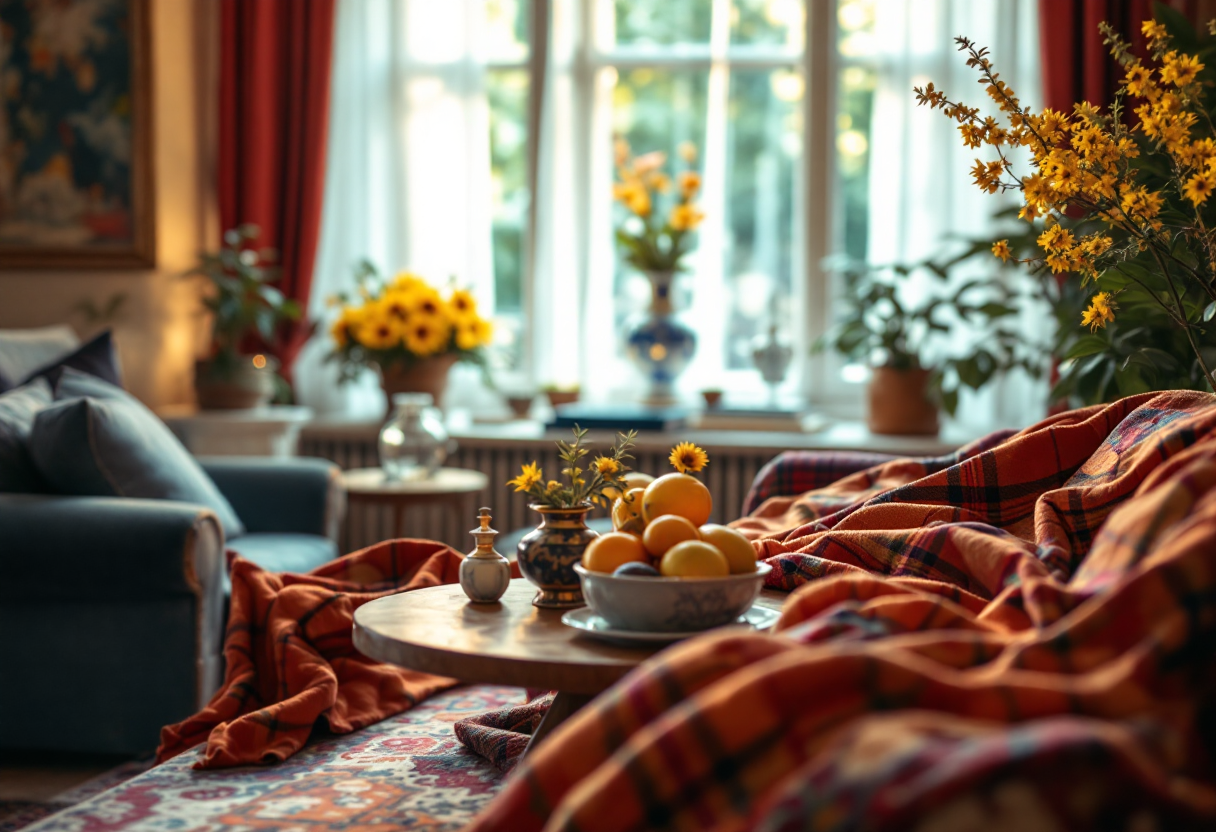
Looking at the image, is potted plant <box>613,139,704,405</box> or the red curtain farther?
the red curtain

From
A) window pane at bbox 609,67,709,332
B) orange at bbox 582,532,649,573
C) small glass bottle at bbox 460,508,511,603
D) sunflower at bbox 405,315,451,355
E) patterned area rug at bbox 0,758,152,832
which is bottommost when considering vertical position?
patterned area rug at bbox 0,758,152,832

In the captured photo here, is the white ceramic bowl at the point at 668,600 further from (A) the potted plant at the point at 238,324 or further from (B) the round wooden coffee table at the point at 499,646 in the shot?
(A) the potted plant at the point at 238,324

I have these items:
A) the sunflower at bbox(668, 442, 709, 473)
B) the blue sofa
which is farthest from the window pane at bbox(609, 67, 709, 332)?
the sunflower at bbox(668, 442, 709, 473)

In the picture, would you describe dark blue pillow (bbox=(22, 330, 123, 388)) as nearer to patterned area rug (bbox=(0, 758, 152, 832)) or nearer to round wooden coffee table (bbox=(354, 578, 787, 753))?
patterned area rug (bbox=(0, 758, 152, 832))

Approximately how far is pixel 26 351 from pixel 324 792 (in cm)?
213

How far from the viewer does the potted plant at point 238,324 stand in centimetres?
390

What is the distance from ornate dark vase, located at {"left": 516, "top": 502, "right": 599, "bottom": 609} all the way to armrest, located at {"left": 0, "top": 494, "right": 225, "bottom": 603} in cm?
117

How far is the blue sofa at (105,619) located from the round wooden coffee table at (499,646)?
1.03m

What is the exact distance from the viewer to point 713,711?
3.13 feet

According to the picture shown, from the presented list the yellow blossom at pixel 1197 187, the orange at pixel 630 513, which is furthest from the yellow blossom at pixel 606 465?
the yellow blossom at pixel 1197 187

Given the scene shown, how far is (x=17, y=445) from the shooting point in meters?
2.70

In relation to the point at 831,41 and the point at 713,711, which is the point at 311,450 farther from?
the point at 713,711

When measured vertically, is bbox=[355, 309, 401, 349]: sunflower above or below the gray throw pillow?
above

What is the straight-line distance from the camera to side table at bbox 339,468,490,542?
3.33 metres
